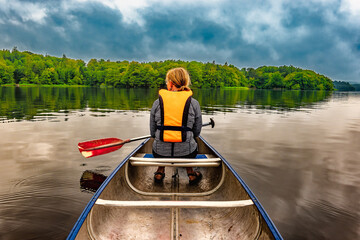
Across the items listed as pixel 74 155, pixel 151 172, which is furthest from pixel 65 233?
pixel 74 155

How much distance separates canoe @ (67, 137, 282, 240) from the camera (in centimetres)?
300

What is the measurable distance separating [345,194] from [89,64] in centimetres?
18735

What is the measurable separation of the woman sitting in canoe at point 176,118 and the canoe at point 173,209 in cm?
30

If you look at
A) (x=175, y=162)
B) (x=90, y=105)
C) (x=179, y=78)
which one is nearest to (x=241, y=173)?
(x=175, y=162)

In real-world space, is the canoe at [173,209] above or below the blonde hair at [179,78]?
below

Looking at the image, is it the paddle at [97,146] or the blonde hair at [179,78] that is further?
the paddle at [97,146]

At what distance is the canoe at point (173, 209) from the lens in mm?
3004

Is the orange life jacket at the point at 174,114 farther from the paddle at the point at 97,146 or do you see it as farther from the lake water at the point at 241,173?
the lake water at the point at 241,173

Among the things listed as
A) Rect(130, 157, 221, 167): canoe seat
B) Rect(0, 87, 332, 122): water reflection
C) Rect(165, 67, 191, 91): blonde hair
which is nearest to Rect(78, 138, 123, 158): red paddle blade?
Rect(130, 157, 221, 167): canoe seat

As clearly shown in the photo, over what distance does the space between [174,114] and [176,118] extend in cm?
9

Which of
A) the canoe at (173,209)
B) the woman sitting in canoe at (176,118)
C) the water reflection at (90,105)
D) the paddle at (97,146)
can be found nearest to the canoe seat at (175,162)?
the canoe at (173,209)

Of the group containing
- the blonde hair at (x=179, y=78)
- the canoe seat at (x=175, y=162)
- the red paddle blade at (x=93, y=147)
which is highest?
the blonde hair at (x=179, y=78)

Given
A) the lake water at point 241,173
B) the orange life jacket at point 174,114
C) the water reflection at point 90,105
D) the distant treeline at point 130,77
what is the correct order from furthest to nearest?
the distant treeline at point 130,77 → the water reflection at point 90,105 → the lake water at point 241,173 → the orange life jacket at point 174,114

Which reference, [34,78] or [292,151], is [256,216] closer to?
[292,151]
